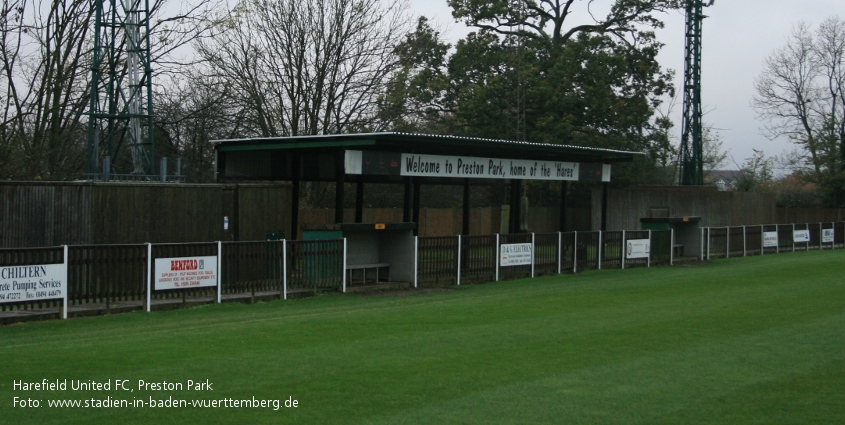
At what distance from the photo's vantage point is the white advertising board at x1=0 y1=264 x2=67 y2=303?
1329cm

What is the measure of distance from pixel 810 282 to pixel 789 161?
4367 centimetres

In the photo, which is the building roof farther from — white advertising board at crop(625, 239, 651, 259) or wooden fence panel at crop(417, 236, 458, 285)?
white advertising board at crop(625, 239, 651, 259)

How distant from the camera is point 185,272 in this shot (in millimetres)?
15867

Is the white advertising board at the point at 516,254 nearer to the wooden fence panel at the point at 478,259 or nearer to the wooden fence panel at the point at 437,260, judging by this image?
the wooden fence panel at the point at 478,259

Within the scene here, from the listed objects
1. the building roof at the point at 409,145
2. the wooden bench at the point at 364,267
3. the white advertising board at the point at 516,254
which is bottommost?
the wooden bench at the point at 364,267

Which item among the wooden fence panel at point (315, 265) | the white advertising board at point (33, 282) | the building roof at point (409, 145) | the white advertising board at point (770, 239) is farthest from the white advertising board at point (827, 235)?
the white advertising board at point (33, 282)

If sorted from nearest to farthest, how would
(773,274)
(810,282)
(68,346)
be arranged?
(68,346) < (810,282) < (773,274)

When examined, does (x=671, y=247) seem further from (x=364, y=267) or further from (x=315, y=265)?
(x=315, y=265)

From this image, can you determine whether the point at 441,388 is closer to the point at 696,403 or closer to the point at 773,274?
the point at 696,403

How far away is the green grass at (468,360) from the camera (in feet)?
24.0

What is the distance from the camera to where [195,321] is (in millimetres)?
13961

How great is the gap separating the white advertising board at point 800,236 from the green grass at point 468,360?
80.3 ft

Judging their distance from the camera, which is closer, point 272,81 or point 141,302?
point 141,302

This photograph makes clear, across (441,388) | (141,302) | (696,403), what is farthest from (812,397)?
(141,302)
